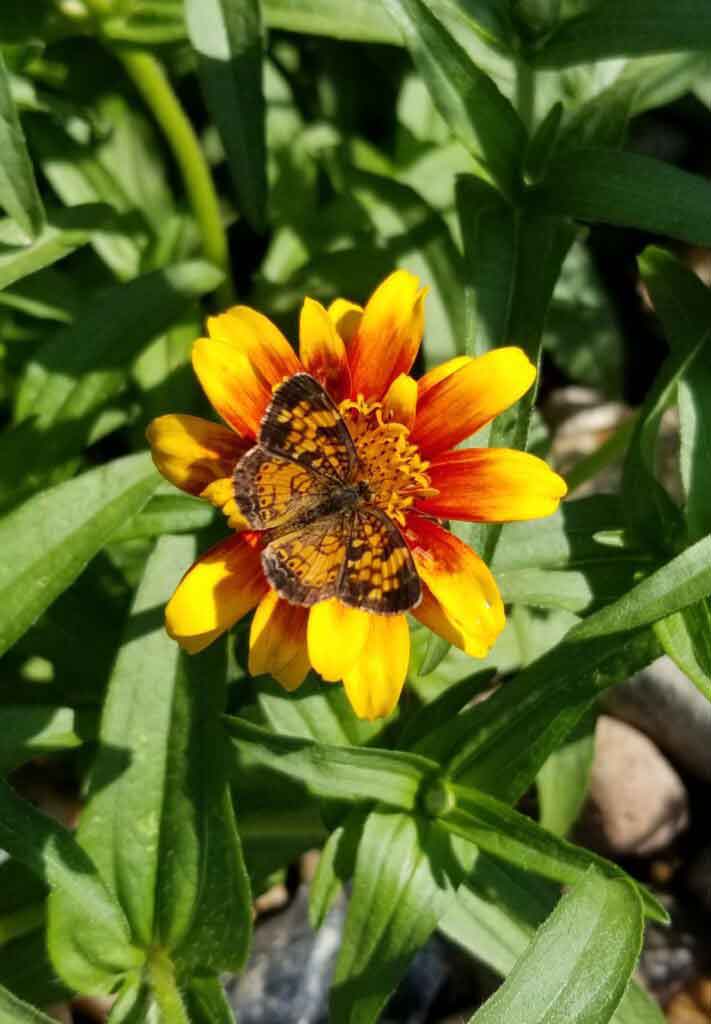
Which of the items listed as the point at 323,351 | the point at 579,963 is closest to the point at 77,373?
the point at 323,351

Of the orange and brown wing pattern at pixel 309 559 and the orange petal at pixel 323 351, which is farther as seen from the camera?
the orange petal at pixel 323 351

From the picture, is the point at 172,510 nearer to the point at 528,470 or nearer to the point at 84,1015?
the point at 528,470

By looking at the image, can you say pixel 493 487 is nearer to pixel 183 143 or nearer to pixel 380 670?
pixel 380 670

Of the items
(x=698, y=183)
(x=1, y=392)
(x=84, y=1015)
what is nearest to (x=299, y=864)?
(x=84, y=1015)

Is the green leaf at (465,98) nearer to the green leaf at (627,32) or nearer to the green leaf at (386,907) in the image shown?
the green leaf at (627,32)

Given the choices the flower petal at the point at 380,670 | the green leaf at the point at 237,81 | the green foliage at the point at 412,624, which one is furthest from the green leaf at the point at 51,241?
the flower petal at the point at 380,670

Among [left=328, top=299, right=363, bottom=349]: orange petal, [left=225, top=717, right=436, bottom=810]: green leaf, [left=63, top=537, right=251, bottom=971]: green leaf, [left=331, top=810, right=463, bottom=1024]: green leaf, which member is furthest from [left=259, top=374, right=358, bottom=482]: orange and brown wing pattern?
[left=331, top=810, right=463, bottom=1024]: green leaf
